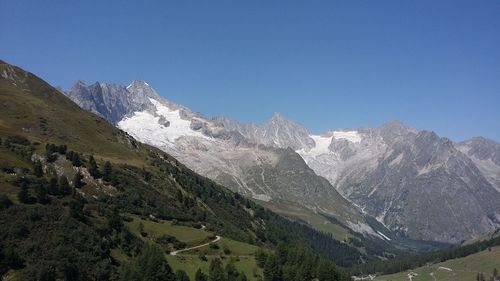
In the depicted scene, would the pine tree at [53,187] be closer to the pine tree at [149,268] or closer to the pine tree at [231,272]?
the pine tree at [149,268]

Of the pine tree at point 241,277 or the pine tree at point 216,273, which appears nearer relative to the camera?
the pine tree at point 216,273

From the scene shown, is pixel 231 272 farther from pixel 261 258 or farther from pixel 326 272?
pixel 326 272

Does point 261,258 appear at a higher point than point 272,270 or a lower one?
higher

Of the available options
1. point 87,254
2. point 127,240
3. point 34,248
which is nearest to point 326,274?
point 127,240

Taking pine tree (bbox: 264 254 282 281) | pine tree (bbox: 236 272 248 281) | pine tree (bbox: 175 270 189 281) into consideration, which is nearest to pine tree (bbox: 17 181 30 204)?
pine tree (bbox: 175 270 189 281)

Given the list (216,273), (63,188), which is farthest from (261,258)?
(63,188)

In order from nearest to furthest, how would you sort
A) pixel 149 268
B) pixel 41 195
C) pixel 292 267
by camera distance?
pixel 149 268
pixel 41 195
pixel 292 267

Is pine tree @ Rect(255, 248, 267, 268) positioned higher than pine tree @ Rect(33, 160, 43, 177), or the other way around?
pine tree @ Rect(33, 160, 43, 177)

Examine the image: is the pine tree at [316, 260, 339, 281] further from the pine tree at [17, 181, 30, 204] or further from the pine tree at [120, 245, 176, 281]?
the pine tree at [17, 181, 30, 204]

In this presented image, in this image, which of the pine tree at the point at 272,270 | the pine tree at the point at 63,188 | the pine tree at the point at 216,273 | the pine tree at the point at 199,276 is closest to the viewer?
the pine tree at the point at 199,276

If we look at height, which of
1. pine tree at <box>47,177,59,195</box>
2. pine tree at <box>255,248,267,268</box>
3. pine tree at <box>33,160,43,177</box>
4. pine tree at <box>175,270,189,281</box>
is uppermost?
pine tree at <box>33,160,43,177</box>

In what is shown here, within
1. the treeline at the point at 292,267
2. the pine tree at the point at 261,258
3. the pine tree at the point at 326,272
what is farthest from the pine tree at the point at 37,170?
the pine tree at the point at 326,272

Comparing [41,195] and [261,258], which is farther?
[261,258]

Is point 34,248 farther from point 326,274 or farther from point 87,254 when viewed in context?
point 326,274
